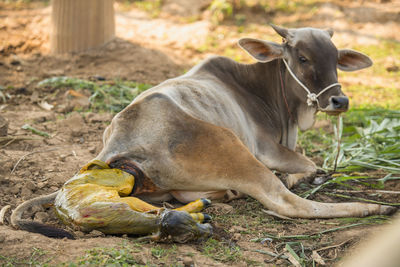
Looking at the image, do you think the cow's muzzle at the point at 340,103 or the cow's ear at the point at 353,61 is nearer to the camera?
the cow's muzzle at the point at 340,103

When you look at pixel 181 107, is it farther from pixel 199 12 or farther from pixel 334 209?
pixel 199 12

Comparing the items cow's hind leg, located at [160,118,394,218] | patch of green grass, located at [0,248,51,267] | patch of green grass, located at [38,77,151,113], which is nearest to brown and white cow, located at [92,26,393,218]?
cow's hind leg, located at [160,118,394,218]

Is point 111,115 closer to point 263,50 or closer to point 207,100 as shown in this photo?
point 207,100

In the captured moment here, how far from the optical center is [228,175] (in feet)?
11.6

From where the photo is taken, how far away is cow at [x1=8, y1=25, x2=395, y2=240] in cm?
346

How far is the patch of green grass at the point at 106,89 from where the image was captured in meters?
5.84

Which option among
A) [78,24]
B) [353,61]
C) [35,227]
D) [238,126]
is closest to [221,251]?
[35,227]

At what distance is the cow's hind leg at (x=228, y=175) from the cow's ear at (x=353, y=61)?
5.29ft

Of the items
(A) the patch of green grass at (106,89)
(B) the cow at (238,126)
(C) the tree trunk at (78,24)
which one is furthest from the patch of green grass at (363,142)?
(C) the tree trunk at (78,24)

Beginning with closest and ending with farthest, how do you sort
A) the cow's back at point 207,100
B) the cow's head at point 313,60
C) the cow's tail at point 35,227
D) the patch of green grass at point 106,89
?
1. the cow's tail at point 35,227
2. the cow's back at point 207,100
3. the cow's head at point 313,60
4. the patch of green grass at point 106,89

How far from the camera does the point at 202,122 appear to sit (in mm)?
3615

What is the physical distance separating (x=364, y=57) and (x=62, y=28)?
4770mm

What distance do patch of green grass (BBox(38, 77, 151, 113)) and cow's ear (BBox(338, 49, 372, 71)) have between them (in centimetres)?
246

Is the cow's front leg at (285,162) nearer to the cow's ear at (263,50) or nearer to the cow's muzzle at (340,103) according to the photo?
the cow's muzzle at (340,103)
